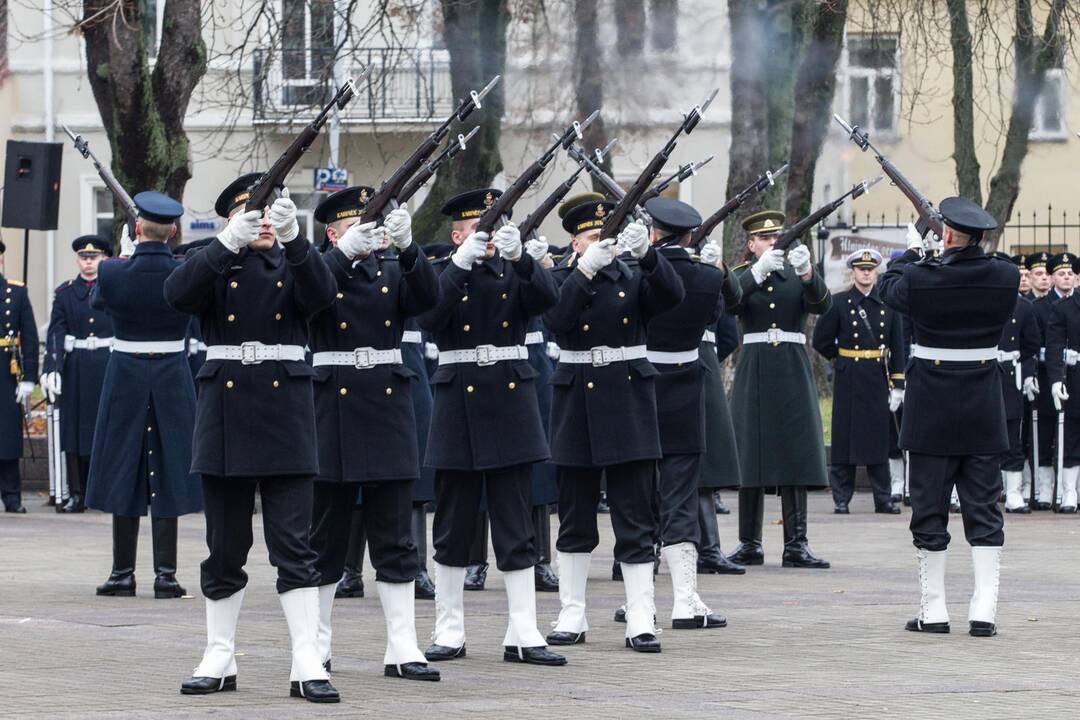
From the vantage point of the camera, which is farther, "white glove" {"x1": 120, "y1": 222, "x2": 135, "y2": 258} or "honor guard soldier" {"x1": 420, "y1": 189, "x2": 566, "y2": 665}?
"white glove" {"x1": 120, "y1": 222, "x2": 135, "y2": 258}

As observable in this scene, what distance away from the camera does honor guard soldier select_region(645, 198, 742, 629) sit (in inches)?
416

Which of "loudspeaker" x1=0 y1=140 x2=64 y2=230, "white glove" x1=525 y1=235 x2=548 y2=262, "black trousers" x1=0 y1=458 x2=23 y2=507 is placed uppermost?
"loudspeaker" x1=0 y1=140 x2=64 y2=230

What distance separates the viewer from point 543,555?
12.6 metres

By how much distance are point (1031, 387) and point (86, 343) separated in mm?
7695

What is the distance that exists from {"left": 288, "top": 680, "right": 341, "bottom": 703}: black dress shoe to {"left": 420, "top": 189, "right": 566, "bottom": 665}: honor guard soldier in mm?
1203

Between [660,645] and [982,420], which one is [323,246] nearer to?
[660,645]

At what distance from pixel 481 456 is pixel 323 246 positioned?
1.36 meters

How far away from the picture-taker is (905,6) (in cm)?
2298

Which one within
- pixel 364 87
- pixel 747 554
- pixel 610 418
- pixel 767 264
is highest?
pixel 364 87

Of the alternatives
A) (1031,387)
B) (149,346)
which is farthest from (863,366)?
(149,346)

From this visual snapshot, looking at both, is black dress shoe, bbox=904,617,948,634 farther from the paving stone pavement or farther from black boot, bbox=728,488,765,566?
A: black boot, bbox=728,488,765,566

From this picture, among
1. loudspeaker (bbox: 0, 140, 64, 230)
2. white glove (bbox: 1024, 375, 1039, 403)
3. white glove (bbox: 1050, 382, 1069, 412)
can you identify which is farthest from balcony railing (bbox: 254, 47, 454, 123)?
white glove (bbox: 1050, 382, 1069, 412)

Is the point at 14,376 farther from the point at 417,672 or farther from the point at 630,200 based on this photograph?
the point at 417,672

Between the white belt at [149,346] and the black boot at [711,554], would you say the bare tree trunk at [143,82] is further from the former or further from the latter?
the black boot at [711,554]
